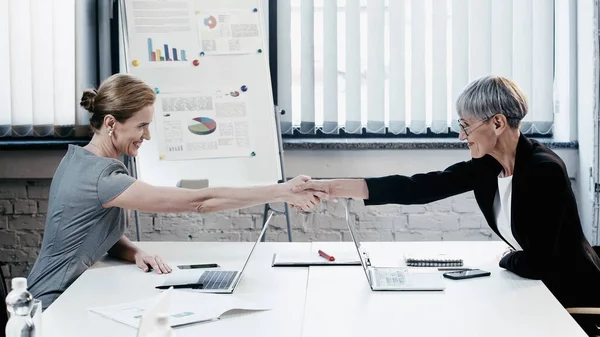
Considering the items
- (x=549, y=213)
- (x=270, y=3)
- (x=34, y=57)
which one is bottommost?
(x=549, y=213)

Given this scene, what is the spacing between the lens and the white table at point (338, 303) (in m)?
1.77

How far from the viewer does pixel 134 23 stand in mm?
3596

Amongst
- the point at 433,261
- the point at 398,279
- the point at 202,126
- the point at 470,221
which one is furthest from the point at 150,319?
the point at 470,221

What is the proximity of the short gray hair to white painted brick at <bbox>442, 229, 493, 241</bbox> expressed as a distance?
180 cm

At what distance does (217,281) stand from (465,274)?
751 millimetres

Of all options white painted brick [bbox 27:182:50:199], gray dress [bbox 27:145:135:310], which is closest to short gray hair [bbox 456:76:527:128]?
gray dress [bbox 27:145:135:310]

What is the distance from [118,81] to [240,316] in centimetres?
103

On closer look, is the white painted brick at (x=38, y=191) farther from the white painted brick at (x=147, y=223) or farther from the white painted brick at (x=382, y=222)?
the white painted brick at (x=382, y=222)

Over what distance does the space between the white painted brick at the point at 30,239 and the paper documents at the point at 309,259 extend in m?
2.12

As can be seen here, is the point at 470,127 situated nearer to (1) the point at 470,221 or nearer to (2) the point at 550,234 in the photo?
(2) the point at 550,234

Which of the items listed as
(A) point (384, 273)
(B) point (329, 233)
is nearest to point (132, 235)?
(B) point (329, 233)

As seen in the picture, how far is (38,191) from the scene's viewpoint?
4.18m

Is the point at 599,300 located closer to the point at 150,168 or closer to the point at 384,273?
the point at 384,273

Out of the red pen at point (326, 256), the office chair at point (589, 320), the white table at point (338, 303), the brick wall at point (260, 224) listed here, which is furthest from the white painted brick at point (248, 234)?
the office chair at point (589, 320)
